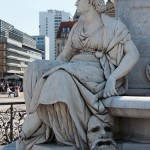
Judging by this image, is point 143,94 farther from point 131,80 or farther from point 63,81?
point 63,81

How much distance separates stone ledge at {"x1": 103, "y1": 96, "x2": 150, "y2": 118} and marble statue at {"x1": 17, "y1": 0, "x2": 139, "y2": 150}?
152mm

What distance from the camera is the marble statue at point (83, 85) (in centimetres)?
448

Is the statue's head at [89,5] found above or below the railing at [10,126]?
above

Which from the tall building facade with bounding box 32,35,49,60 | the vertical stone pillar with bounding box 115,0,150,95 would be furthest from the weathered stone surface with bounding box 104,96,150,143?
the tall building facade with bounding box 32,35,49,60

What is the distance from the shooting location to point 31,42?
139500 mm

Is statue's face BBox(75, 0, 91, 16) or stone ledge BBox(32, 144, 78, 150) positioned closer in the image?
stone ledge BBox(32, 144, 78, 150)

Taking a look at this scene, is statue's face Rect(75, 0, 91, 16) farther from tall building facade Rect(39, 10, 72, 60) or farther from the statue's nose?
tall building facade Rect(39, 10, 72, 60)

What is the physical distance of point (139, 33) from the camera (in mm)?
5656

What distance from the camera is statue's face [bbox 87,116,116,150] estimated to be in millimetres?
4277

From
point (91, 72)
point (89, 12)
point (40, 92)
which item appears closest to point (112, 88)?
point (91, 72)

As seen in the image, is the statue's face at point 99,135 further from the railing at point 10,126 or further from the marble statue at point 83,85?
the railing at point 10,126

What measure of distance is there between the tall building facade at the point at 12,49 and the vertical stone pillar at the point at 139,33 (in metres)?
97.3

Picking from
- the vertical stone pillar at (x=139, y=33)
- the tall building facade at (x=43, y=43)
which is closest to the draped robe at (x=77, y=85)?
the vertical stone pillar at (x=139, y=33)

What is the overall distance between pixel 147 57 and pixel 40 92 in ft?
5.58
